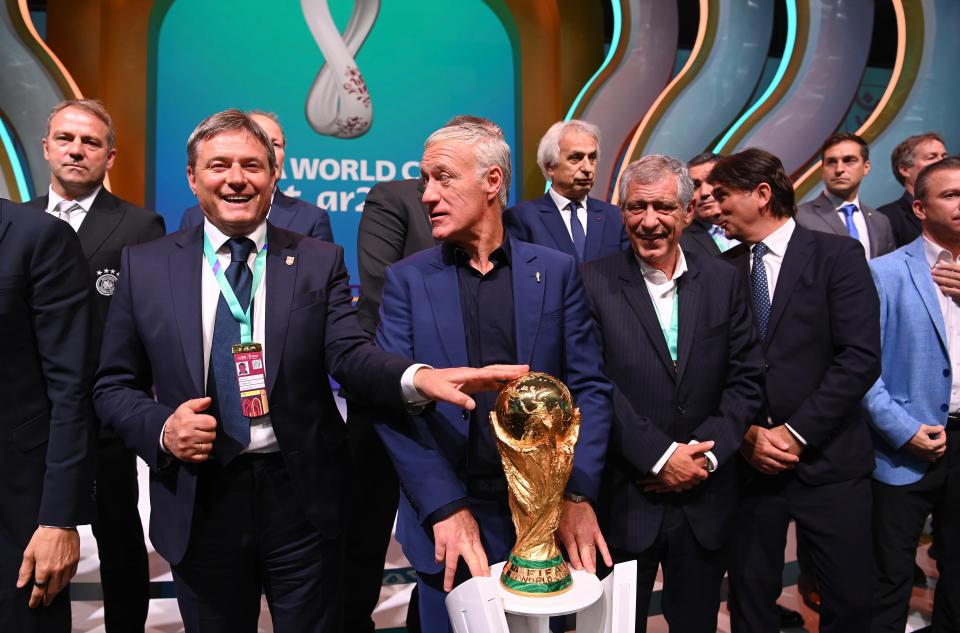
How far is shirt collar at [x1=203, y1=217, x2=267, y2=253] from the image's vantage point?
186 cm

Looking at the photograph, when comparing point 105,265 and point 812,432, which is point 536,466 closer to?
point 812,432

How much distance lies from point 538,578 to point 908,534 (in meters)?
1.95

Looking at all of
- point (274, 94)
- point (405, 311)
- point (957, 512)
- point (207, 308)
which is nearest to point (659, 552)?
point (405, 311)

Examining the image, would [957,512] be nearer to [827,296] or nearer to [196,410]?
[827,296]

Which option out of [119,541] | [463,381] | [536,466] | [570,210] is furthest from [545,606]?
A: [570,210]

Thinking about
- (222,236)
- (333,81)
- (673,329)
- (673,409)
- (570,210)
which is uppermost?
(333,81)

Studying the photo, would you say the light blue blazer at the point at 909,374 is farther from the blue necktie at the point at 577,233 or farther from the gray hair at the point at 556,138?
the gray hair at the point at 556,138

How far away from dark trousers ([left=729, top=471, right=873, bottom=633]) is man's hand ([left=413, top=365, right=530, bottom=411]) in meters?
1.40

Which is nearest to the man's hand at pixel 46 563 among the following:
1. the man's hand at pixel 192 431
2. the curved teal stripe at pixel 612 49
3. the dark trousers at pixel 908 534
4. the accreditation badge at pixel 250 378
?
the man's hand at pixel 192 431

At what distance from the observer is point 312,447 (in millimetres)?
1842

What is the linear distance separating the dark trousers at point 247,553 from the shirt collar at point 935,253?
7.83ft

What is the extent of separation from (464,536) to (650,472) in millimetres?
758

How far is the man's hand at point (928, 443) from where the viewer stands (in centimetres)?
262

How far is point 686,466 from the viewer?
7.00 feet
